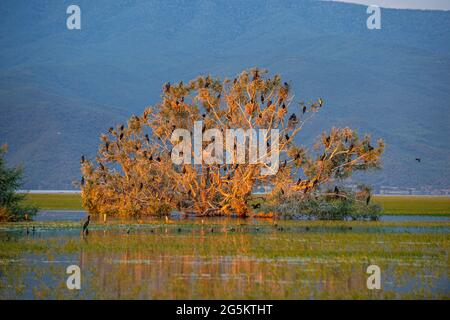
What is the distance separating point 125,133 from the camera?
59125 millimetres

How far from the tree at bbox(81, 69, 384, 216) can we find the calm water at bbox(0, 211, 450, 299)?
9715 mm

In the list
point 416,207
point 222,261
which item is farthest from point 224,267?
point 416,207

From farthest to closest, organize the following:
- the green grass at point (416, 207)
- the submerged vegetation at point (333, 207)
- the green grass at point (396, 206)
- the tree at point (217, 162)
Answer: the green grass at point (396, 206), the green grass at point (416, 207), the submerged vegetation at point (333, 207), the tree at point (217, 162)

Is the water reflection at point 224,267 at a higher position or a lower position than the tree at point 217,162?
lower

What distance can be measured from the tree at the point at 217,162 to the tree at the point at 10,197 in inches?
291

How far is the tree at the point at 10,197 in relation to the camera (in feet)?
158

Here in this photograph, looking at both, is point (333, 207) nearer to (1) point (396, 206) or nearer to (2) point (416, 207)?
(2) point (416, 207)

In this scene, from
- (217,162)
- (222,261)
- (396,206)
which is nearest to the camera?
(222,261)

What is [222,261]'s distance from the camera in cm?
2938

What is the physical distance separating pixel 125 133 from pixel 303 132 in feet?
345

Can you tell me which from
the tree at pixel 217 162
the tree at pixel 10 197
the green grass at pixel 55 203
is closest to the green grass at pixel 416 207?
the tree at pixel 217 162

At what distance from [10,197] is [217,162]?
12.6 meters

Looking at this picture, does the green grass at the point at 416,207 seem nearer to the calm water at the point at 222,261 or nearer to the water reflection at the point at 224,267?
the calm water at the point at 222,261
